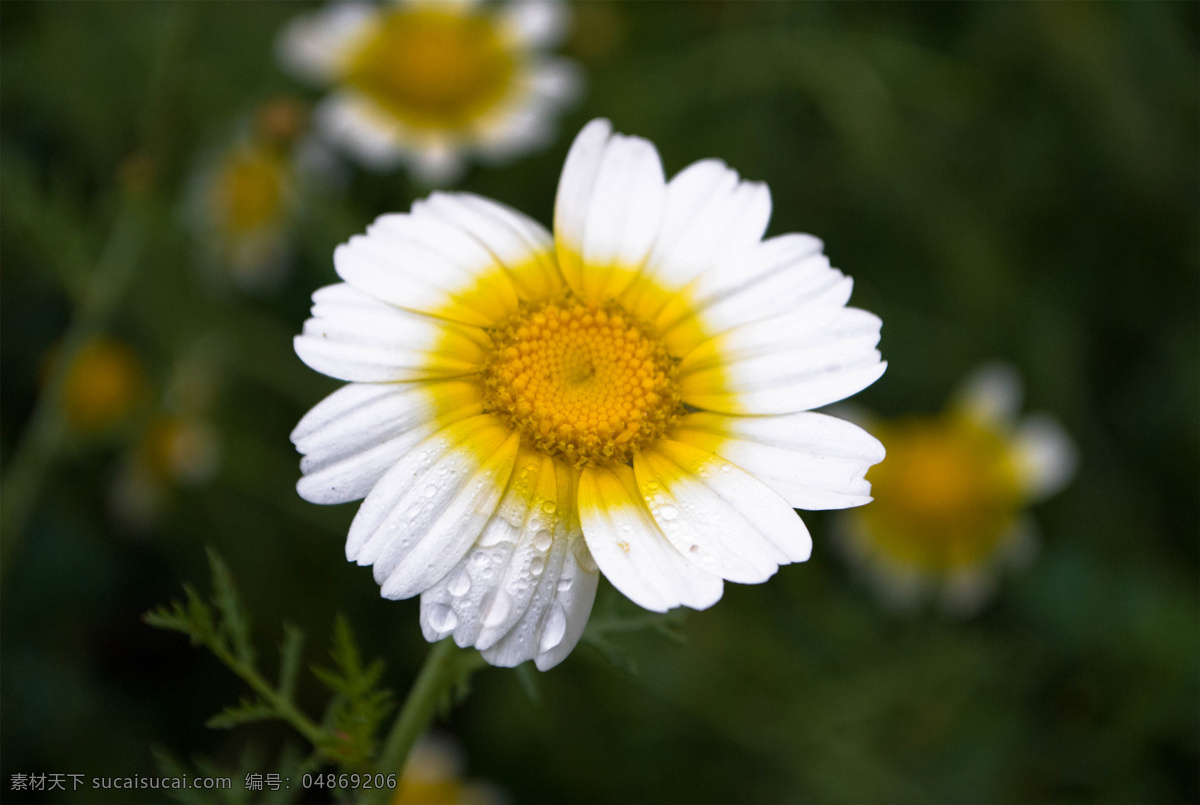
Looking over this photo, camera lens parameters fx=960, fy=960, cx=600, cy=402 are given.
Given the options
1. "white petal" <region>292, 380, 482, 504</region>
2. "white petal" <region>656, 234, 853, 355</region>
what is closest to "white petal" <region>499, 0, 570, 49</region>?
"white petal" <region>656, 234, 853, 355</region>

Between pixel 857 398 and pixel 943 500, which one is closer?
pixel 943 500

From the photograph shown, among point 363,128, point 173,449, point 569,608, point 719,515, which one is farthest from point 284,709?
point 173,449

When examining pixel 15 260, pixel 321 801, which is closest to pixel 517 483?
pixel 321 801

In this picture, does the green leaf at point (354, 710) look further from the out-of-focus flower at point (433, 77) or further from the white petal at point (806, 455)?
the out-of-focus flower at point (433, 77)

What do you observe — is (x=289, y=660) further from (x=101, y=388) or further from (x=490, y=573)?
(x=101, y=388)

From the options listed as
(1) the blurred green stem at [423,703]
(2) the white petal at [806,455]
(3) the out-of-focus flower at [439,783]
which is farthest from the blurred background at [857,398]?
(2) the white petal at [806,455]
